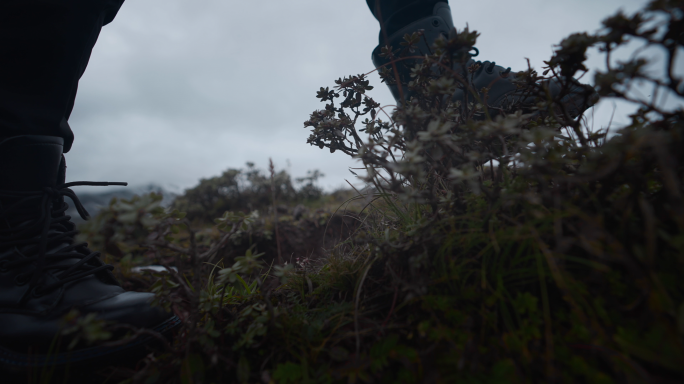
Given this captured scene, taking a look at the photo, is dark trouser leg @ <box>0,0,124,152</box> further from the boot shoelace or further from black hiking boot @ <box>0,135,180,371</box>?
the boot shoelace

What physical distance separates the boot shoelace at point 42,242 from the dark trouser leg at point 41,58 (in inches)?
14.1

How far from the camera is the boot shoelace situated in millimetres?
1354

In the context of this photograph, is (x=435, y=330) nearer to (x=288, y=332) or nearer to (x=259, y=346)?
(x=288, y=332)

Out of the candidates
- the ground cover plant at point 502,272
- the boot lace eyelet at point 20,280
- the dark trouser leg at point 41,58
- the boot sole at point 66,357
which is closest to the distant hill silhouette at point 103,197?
the dark trouser leg at point 41,58

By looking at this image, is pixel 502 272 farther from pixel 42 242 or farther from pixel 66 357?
pixel 42 242

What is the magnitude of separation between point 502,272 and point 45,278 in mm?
2055

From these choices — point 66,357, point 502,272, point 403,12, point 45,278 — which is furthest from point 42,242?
point 403,12

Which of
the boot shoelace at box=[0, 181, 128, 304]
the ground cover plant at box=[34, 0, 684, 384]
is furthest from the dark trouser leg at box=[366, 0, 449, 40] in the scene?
the boot shoelace at box=[0, 181, 128, 304]

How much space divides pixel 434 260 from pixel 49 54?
88.5 inches

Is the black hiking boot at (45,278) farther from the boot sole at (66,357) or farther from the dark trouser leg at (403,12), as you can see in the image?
the dark trouser leg at (403,12)

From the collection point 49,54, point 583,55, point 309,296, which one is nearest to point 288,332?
point 309,296

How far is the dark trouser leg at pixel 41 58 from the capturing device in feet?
4.78

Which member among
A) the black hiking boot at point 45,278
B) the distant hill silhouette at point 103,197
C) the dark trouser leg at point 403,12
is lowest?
the black hiking boot at point 45,278

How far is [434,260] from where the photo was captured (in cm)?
110
